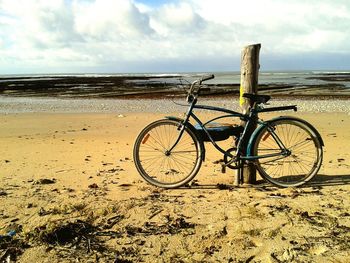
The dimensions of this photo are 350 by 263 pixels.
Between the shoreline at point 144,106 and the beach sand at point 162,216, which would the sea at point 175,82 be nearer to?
the shoreline at point 144,106

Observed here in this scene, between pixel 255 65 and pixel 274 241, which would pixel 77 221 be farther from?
pixel 255 65

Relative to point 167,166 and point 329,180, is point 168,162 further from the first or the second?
point 329,180

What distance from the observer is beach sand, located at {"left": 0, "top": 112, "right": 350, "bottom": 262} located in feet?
10.1

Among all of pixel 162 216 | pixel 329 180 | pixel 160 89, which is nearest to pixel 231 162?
pixel 162 216

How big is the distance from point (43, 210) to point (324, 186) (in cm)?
363

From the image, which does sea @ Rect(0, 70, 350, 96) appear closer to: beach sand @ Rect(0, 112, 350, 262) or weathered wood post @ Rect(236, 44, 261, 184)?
weathered wood post @ Rect(236, 44, 261, 184)

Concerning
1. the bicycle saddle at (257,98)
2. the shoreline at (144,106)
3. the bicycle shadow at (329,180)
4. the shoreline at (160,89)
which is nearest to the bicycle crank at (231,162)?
the bicycle saddle at (257,98)

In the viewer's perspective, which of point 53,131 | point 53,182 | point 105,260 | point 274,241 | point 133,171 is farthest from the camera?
point 53,131

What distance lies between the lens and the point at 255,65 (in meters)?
4.77

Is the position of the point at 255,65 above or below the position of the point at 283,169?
above

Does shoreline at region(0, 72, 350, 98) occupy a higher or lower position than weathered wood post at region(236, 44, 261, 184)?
lower

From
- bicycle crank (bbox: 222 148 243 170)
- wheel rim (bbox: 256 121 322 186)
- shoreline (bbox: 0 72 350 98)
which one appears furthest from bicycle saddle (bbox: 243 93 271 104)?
shoreline (bbox: 0 72 350 98)

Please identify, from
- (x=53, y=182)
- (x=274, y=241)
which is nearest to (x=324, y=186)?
(x=274, y=241)

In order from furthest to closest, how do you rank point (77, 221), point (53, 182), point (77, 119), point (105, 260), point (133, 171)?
point (77, 119)
point (133, 171)
point (53, 182)
point (77, 221)
point (105, 260)
